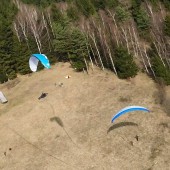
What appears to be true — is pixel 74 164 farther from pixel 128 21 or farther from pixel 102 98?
pixel 128 21

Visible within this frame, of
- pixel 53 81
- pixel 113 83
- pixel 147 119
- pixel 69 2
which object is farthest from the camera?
pixel 69 2

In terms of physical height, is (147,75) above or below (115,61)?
below

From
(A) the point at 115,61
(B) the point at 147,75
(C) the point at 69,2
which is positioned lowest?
(B) the point at 147,75

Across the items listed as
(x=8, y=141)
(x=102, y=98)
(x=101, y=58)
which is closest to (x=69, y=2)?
(x=101, y=58)

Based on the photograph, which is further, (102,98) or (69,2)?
(69,2)

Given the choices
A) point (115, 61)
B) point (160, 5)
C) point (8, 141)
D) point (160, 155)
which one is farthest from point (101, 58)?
point (160, 155)

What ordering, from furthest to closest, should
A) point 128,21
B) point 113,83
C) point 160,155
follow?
point 128,21 → point 113,83 → point 160,155
